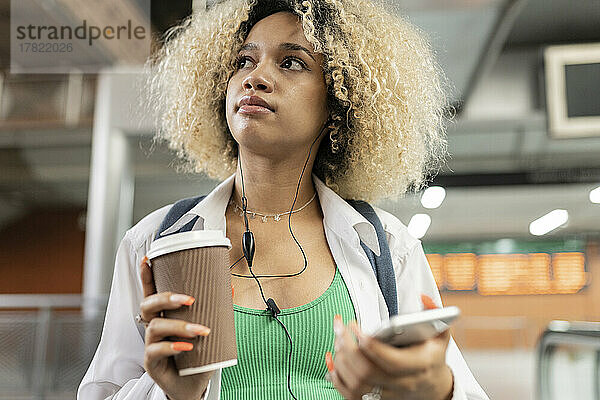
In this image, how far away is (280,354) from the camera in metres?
0.71

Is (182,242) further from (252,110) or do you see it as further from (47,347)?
(47,347)

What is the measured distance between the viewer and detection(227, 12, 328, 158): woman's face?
2.40 ft

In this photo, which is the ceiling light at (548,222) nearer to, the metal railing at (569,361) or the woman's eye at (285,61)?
the metal railing at (569,361)

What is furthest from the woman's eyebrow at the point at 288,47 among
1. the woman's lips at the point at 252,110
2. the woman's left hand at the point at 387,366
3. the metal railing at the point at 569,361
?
the metal railing at the point at 569,361

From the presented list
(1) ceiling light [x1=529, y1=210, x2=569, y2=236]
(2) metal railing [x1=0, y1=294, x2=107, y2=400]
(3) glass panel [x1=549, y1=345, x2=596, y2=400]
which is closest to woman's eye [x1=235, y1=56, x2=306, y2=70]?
(2) metal railing [x1=0, y1=294, x2=107, y2=400]

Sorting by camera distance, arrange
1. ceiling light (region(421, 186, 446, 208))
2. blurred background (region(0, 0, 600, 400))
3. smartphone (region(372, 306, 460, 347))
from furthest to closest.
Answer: ceiling light (region(421, 186, 446, 208)) → blurred background (region(0, 0, 600, 400)) → smartphone (region(372, 306, 460, 347))

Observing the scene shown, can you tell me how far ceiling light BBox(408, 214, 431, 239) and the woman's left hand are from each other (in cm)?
110

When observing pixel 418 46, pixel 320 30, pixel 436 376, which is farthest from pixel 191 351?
pixel 418 46

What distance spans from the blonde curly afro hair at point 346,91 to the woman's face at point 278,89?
24mm

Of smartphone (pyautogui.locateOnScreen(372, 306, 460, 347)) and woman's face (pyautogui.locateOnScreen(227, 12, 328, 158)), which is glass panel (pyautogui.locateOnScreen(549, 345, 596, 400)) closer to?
woman's face (pyautogui.locateOnScreen(227, 12, 328, 158))

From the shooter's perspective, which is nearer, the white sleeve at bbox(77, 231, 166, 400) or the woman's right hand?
the woman's right hand

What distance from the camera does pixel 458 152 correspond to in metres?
1.62

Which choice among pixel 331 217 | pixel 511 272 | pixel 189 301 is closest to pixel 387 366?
pixel 189 301

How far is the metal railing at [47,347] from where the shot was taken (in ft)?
4.52
